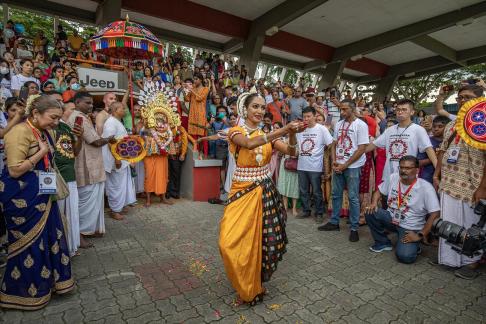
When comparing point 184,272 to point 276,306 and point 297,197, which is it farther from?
point 297,197

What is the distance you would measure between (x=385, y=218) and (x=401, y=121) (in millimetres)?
1400

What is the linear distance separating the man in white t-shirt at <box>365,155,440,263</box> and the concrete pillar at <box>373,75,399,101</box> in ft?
60.9

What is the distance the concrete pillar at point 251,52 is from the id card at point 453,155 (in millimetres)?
11147

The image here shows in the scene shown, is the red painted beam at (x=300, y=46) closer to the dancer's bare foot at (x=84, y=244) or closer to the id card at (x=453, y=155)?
the id card at (x=453, y=155)

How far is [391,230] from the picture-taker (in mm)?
4105

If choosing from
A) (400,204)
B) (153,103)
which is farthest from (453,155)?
(153,103)

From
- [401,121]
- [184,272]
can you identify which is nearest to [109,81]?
[184,272]

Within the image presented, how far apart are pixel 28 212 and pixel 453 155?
14.6 ft

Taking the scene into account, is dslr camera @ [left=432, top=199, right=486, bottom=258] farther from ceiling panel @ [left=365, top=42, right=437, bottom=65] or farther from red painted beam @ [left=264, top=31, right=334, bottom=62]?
ceiling panel @ [left=365, top=42, right=437, bottom=65]

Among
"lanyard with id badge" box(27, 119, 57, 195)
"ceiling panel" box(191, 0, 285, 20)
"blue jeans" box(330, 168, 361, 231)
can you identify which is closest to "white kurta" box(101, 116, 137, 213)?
"lanyard with id badge" box(27, 119, 57, 195)

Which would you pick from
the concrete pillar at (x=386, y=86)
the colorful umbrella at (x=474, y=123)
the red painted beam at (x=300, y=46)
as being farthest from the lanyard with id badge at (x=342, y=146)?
the concrete pillar at (x=386, y=86)

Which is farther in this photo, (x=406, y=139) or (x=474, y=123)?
(x=406, y=139)

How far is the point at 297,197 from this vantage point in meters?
5.88

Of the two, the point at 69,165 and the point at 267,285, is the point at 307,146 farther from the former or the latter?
the point at 69,165
